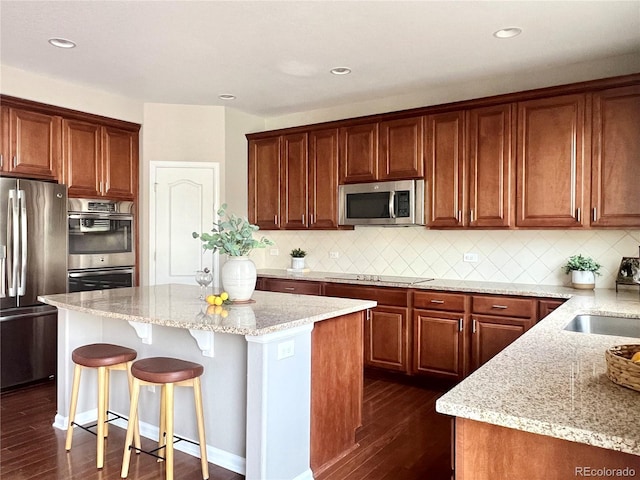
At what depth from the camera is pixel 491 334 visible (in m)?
3.67

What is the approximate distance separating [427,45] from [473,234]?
1.78m

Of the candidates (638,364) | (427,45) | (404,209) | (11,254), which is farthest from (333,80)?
(638,364)

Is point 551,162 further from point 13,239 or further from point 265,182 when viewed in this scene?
point 13,239

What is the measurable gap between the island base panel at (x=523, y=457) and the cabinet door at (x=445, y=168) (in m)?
3.02

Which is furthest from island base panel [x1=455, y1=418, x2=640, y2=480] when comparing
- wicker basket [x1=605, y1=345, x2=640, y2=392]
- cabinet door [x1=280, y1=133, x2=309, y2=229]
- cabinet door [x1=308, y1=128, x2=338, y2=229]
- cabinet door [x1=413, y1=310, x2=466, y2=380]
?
cabinet door [x1=280, y1=133, x2=309, y2=229]

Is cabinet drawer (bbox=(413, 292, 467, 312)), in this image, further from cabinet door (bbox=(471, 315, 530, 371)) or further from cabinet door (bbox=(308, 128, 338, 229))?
cabinet door (bbox=(308, 128, 338, 229))

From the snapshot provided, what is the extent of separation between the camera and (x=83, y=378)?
3.20 m

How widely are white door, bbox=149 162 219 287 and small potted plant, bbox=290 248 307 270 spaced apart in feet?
2.82

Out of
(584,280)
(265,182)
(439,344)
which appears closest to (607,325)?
(584,280)

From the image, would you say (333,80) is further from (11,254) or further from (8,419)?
(8,419)

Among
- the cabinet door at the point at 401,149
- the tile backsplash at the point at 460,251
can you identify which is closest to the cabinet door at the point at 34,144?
the tile backsplash at the point at 460,251

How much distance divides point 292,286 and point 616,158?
297 centimetres

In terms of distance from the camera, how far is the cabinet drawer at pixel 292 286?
15.1ft

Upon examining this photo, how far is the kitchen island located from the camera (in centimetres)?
222
